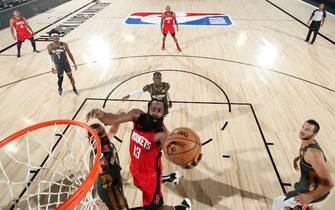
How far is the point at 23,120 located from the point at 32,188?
7.09 feet

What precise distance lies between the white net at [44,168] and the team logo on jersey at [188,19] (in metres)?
9.30

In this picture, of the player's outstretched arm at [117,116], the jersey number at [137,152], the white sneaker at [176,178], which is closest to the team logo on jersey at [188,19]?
the white sneaker at [176,178]

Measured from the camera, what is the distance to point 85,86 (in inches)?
281

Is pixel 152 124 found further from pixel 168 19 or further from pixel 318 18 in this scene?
pixel 318 18

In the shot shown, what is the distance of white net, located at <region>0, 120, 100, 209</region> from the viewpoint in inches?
151

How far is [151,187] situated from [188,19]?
11925 mm

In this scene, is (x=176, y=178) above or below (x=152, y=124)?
below

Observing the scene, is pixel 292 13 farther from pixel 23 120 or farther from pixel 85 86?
pixel 23 120

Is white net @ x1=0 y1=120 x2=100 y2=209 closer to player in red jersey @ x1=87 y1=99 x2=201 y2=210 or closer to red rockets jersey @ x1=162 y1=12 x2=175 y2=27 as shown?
player in red jersey @ x1=87 y1=99 x2=201 y2=210

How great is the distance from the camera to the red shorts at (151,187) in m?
3.10

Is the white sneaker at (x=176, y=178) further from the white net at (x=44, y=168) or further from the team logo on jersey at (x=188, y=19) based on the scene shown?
the team logo on jersey at (x=188, y=19)

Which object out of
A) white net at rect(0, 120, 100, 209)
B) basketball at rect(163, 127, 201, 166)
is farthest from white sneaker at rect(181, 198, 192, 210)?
white net at rect(0, 120, 100, 209)

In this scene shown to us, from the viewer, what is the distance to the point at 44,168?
4.38m

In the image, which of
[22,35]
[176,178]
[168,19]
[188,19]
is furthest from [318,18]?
[22,35]
